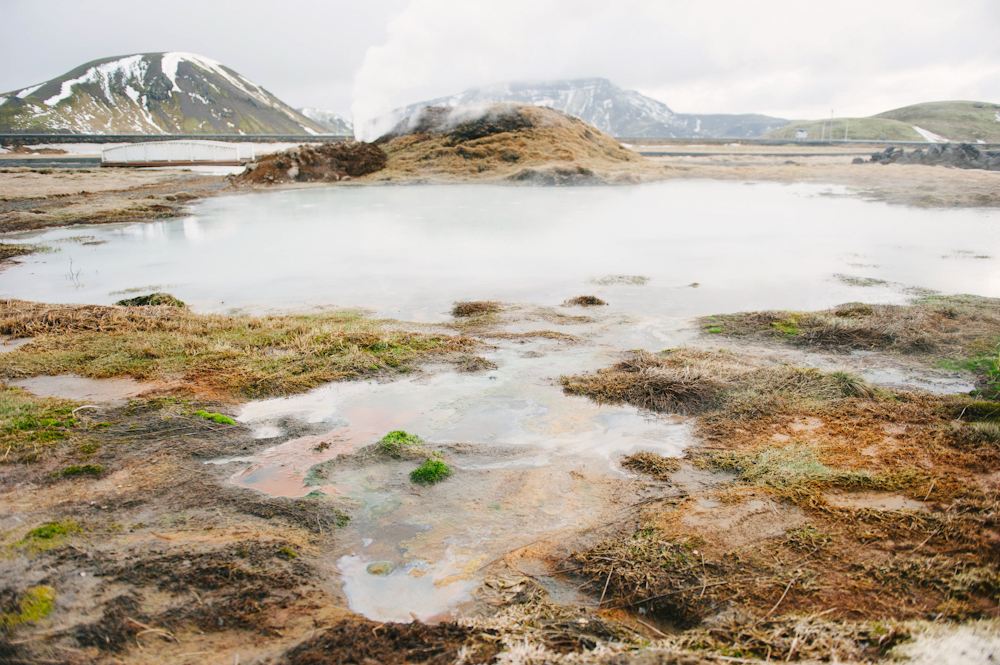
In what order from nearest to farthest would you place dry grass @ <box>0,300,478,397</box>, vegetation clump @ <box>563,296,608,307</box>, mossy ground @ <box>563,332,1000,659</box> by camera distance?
mossy ground @ <box>563,332,1000,659</box> → dry grass @ <box>0,300,478,397</box> → vegetation clump @ <box>563,296,608,307</box>

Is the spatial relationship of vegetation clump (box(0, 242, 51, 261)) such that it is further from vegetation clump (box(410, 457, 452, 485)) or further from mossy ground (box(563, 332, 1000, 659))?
mossy ground (box(563, 332, 1000, 659))

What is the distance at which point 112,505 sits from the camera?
3.08 meters

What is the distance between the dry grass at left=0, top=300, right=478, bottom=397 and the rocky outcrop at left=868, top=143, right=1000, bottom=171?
30056mm

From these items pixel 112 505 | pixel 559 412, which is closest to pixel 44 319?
pixel 112 505

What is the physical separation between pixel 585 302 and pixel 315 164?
24.8m

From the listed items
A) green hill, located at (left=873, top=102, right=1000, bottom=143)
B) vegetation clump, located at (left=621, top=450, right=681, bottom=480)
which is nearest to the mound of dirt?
vegetation clump, located at (left=621, top=450, right=681, bottom=480)

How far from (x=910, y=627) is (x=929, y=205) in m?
17.6

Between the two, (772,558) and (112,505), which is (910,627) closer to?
(772,558)

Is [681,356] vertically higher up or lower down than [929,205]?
lower down

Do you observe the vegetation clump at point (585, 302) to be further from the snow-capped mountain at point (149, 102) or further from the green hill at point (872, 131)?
the snow-capped mountain at point (149, 102)

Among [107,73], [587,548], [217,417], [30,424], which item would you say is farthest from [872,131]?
[107,73]

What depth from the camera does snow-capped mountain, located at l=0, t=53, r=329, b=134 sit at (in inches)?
4756

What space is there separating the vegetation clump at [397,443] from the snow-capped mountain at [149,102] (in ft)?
451

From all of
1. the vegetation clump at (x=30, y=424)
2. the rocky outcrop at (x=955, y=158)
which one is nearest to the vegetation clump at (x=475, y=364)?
the vegetation clump at (x=30, y=424)
